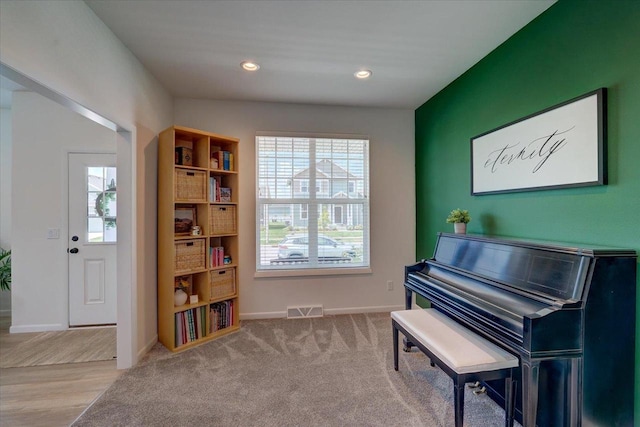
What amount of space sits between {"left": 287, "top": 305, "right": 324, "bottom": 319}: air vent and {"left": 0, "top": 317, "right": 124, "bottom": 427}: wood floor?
68.2 inches

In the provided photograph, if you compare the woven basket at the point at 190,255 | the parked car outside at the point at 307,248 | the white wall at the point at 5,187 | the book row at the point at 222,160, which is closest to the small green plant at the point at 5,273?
the white wall at the point at 5,187

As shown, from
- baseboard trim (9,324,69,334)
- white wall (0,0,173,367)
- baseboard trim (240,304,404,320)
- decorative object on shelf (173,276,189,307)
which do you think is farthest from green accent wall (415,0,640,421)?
baseboard trim (9,324,69,334)

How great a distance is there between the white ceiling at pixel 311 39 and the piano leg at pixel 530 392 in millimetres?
2120

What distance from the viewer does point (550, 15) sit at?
1.86m

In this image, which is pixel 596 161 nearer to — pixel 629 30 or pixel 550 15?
pixel 629 30

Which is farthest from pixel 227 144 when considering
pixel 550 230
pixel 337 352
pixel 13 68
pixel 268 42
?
pixel 550 230

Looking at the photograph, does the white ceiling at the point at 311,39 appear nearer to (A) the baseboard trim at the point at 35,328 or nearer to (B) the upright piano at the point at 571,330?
(B) the upright piano at the point at 571,330

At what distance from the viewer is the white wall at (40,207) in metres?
3.06

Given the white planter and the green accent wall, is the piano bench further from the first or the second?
the white planter

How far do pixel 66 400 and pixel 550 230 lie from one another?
3497 millimetres

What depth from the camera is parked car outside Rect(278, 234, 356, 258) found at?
11.6ft

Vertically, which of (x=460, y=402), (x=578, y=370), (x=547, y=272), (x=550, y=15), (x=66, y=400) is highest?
(x=550, y=15)

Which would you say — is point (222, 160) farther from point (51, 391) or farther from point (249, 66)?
point (51, 391)

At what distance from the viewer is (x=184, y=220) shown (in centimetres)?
290
